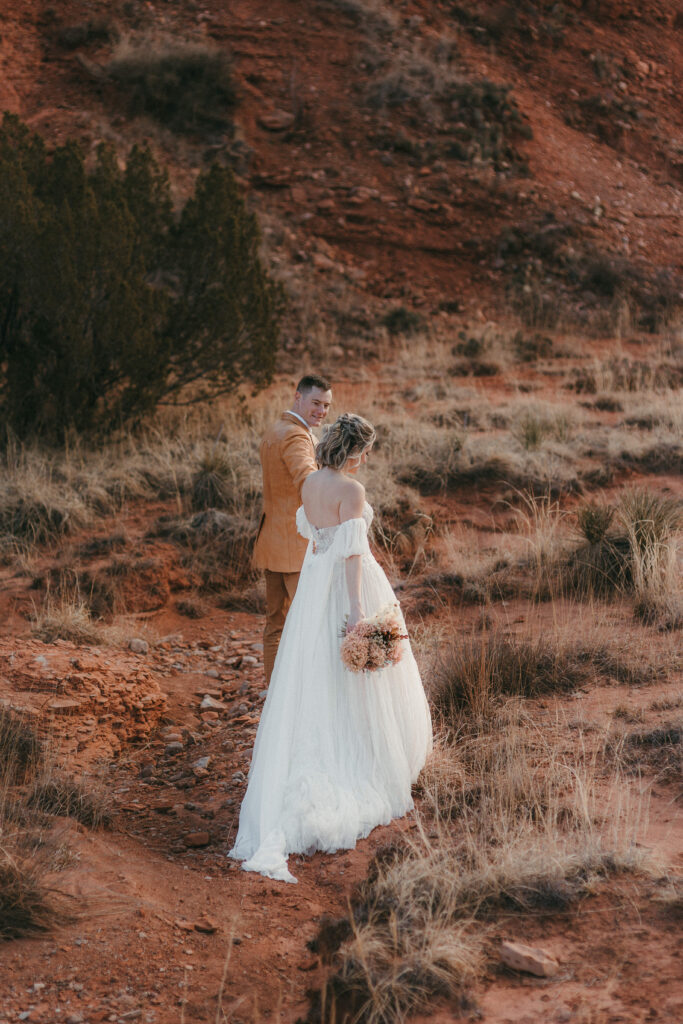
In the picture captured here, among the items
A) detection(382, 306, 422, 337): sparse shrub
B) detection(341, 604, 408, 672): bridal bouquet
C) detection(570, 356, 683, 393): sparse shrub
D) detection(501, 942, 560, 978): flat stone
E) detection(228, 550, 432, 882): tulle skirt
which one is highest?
detection(341, 604, 408, 672): bridal bouquet

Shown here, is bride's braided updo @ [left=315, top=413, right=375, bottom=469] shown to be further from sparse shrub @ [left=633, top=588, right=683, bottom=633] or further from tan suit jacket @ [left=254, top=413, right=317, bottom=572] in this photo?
sparse shrub @ [left=633, top=588, right=683, bottom=633]

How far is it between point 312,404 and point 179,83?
55.5ft

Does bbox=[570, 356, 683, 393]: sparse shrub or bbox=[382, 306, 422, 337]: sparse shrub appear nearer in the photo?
bbox=[570, 356, 683, 393]: sparse shrub

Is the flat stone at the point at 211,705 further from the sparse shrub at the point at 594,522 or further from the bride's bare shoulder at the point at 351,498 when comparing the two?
the sparse shrub at the point at 594,522

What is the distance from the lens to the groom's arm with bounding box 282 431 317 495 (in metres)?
5.02

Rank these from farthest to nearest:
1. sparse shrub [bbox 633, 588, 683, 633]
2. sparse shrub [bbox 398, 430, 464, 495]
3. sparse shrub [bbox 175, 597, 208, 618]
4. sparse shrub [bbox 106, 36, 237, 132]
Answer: sparse shrub [bbox 106, 36, 237, 132] → sparse shrub [bbox 398, 430, 464, 495] → sparse shrub [bbox 175, 597, 208, 618] → sparse shrub [bbox 633, 588, 683, 633]

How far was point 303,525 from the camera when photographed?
467 cm

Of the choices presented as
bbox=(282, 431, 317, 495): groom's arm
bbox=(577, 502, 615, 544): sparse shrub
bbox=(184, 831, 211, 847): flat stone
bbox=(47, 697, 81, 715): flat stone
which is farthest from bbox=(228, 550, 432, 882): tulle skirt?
bbox=(577, 502, 615, 544): sparse shrub

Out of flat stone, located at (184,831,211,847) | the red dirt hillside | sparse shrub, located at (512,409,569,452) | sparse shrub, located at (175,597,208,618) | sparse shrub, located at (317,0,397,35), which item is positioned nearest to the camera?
flat stone, located at (184,831,211,847)

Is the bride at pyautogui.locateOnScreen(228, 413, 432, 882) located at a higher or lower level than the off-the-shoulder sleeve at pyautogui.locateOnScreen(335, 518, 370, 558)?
lower

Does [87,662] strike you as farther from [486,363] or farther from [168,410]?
[486,363]

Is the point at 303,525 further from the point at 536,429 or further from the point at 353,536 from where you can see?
the point at 536,429

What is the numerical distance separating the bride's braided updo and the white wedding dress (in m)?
0.28

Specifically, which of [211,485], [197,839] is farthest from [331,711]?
[211,485]
